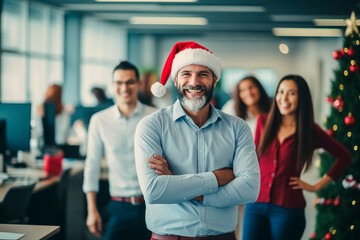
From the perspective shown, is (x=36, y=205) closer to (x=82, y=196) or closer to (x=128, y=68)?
(x=82, y=196)

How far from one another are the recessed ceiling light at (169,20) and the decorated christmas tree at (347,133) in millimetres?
8356

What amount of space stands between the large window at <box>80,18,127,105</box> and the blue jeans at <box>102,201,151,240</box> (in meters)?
8.59

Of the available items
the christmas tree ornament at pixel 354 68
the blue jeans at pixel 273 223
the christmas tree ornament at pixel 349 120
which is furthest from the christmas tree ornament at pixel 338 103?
the blue jeans at pixel 273 223

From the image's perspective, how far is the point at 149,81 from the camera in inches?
238

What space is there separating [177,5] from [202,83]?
8.15 m

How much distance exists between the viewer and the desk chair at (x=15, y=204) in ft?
10.7

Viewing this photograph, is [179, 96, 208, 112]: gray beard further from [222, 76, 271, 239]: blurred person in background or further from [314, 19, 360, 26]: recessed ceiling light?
[314, 19, 360, 26]: recessed ceiling light

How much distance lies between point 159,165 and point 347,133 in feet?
8.25

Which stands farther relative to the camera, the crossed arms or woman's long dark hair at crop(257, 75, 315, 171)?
woman's long dark hair at crop(257, 75, 315, 171)

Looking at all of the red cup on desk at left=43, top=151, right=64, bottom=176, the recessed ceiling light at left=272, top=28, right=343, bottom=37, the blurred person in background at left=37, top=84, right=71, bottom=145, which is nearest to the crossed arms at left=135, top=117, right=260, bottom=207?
the red cup on desk at left=43, top=151, right=64, bottom=176

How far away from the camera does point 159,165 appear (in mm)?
2148

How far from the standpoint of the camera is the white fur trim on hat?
2.38m

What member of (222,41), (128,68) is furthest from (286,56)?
(128,68)

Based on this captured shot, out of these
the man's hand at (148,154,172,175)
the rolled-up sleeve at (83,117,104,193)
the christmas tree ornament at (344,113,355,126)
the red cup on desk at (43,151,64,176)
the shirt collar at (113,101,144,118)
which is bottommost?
the red cup on desk at (43,151,64,176)
